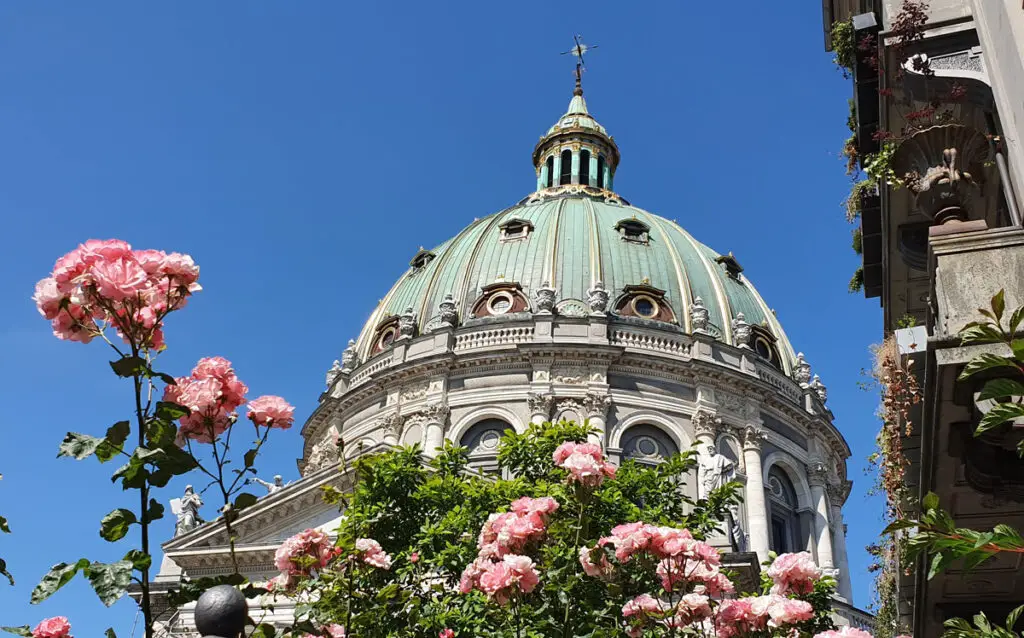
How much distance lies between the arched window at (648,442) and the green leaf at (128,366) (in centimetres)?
3908

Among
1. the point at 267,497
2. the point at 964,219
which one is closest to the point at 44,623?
the point at 964,219

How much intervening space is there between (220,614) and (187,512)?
104 ft

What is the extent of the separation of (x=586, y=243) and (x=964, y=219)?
41316 mm

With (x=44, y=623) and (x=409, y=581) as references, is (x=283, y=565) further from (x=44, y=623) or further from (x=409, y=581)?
(x=409, y=581)

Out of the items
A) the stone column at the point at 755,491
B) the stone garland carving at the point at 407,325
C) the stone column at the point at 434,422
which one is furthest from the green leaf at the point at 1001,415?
the stone garland carving at the point at 407,325

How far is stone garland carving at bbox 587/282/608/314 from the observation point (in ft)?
156

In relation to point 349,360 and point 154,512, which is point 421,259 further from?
point 154,512

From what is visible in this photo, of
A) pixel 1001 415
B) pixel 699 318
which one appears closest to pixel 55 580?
pixel 1001 415

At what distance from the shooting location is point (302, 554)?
917cm

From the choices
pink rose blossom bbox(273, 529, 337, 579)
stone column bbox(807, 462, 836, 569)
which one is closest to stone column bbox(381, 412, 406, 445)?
stone column bbox(807, 462, 836, 569)

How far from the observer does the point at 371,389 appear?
161ft

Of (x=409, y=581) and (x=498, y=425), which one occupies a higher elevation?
(x=498, y=425)

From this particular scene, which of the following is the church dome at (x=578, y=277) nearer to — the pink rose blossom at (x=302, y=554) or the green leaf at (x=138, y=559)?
the pink rose blossom at (x=302, y=554)

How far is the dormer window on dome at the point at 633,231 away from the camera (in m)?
53.8
